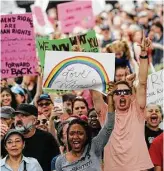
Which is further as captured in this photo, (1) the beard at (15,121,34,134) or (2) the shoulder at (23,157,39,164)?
(1) the beard at (15,121,34,134)

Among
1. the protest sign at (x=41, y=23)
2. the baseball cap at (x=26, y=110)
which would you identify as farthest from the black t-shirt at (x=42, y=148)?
the protest sign at (x=41, y=23)

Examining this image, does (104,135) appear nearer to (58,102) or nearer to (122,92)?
(122,92)

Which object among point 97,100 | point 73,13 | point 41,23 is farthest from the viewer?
point 41,23

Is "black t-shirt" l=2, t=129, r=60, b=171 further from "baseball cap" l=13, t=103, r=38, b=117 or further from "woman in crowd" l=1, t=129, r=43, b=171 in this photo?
"woman in crowd" l=1, t=129, r=43, b=171

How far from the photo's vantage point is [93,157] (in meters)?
6.93

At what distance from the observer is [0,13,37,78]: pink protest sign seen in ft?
29.7

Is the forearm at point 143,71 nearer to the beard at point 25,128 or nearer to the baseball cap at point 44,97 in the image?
the beard at point 25,128

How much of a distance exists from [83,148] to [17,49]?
7.86 feet

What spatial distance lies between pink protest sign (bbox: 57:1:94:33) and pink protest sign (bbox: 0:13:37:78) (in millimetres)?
4789

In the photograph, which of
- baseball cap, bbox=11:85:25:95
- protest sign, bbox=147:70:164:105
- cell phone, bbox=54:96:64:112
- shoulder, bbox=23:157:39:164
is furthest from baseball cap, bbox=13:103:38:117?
baseball cap, bbox=11:85:25:95

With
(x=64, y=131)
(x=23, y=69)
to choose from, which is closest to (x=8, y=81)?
(x=23, y=69)

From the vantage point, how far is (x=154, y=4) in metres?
17.8

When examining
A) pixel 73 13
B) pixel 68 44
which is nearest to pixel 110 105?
pixel 68 44

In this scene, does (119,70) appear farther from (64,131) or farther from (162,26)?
(162,26)
